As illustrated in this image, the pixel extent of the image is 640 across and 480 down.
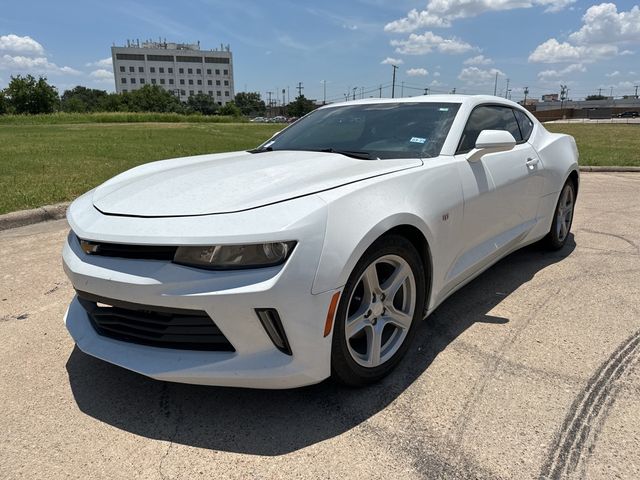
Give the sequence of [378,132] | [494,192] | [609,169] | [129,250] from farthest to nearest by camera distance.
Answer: [609,169] < [378,132] < [494,192] < [129,250]

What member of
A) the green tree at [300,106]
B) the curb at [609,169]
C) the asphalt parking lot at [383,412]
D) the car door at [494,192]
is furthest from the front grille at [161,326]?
the green tree at [300,106]

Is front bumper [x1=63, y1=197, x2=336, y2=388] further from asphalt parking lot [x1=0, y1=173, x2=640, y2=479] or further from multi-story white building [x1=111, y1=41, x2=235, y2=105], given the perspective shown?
multi-story white building [x1=111, y1=41, x2=235, y2=105]

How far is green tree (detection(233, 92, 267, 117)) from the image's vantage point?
123312 millimetres

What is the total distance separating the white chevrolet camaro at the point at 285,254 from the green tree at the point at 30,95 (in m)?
67.4

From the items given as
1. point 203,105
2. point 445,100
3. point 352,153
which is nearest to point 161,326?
point 352,153

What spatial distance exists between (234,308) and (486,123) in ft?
8.43

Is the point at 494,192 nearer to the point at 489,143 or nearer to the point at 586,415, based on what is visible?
the point at 489,143

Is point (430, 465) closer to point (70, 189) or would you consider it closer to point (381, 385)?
point (381, 385)

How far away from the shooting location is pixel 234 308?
6.17 feet

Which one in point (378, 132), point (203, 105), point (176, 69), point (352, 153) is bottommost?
point (352, 153)

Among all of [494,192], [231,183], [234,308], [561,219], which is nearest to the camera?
[234,308]

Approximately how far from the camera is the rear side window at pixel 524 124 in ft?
13.2

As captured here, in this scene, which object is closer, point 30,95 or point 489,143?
point 489,143

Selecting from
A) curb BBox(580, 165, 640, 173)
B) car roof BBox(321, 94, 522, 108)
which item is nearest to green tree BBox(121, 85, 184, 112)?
curb BBox(580, 165, 640, 173)
